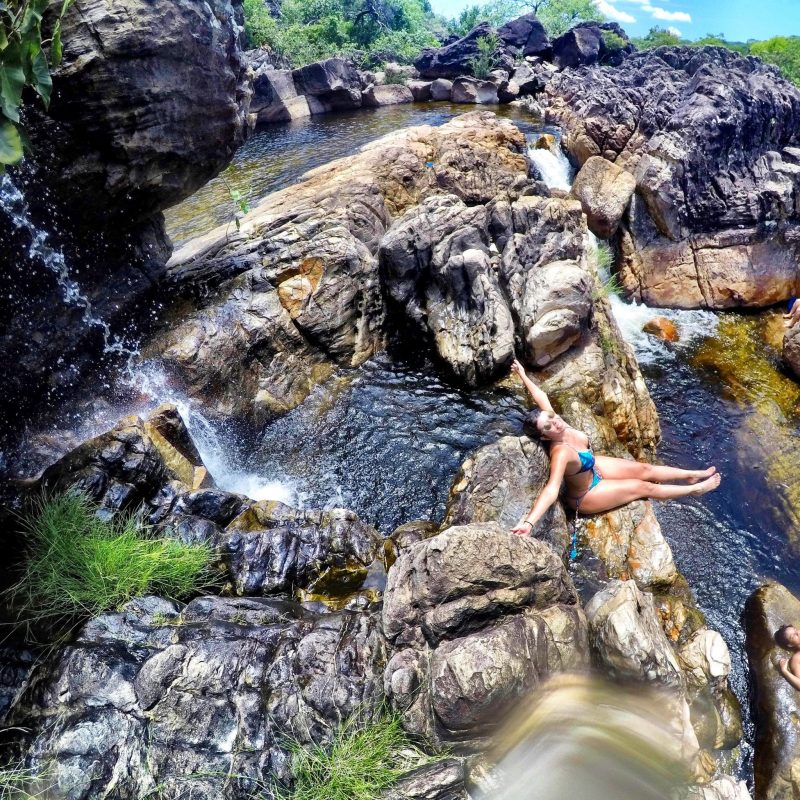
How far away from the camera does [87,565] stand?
13.3ft

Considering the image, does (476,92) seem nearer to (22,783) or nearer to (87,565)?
(87,565)

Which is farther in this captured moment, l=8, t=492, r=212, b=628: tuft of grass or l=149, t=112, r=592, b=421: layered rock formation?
l=149, t=112, r=592, b=421: layered rock formation

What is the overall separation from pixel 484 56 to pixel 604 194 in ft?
76.4

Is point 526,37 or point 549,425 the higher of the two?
point 526,37

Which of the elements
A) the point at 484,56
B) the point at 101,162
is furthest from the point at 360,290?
the point at 484,56

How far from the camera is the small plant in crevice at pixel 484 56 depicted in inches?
1131

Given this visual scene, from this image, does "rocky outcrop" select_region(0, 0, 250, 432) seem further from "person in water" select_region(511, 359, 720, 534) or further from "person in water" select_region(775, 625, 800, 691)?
"person in water" select_region(775, 625, 800, 691)

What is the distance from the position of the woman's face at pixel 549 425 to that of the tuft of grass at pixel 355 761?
322 cm

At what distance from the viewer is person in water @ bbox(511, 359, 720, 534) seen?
5480 millimetres

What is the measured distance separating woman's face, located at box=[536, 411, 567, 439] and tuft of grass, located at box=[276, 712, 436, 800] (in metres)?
3.22

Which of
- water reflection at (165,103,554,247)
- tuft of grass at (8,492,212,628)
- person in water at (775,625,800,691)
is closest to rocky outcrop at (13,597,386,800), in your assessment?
tuft of grass at (8,492,212,628)

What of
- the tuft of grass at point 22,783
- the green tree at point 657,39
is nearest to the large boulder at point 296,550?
the tuft of grass at point 22,783

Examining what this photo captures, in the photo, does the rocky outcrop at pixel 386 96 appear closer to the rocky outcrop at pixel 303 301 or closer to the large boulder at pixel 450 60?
the large boulder at pixel 450 60

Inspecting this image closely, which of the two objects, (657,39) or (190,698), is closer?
(190,698)
